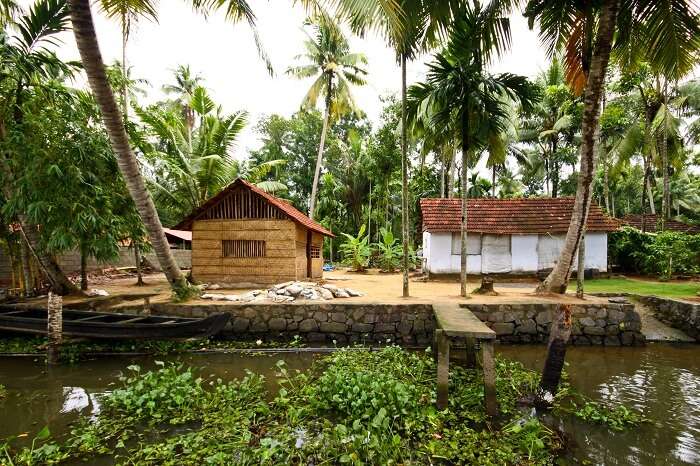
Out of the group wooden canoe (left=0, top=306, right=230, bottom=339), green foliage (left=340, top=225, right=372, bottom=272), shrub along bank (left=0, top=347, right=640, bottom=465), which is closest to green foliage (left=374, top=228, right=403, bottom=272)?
green foliage (left=340, top=225, right=372, bottom=272)

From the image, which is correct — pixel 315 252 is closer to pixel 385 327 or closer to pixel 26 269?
pixel 385 327

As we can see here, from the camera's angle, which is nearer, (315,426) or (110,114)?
(315,426)

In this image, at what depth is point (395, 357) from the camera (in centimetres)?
728

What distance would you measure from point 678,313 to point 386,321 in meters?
7.76

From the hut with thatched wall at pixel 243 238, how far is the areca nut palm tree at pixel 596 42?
8.02 meters

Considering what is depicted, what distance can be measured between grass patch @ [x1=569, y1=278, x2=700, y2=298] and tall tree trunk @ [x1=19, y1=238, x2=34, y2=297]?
670 inches

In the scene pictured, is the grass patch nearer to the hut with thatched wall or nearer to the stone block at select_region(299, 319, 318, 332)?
the stone block at select_region(299, 319, 318, 332)

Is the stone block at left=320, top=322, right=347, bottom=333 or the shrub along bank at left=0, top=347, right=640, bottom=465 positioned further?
the stone block at left=320, top=322, right=347, bottom=333

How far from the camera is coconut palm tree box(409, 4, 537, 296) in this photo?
979cm

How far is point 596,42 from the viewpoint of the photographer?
9.10m

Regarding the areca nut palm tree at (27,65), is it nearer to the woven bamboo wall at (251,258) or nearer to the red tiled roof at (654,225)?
the woven bamboo wall at (251,258)

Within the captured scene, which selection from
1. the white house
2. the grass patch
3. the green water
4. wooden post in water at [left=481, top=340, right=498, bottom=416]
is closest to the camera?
the green water

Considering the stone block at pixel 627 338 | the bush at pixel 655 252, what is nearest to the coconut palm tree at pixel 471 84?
the stone block at pixel 627 338

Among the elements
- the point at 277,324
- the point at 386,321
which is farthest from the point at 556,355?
the point at 277,324
